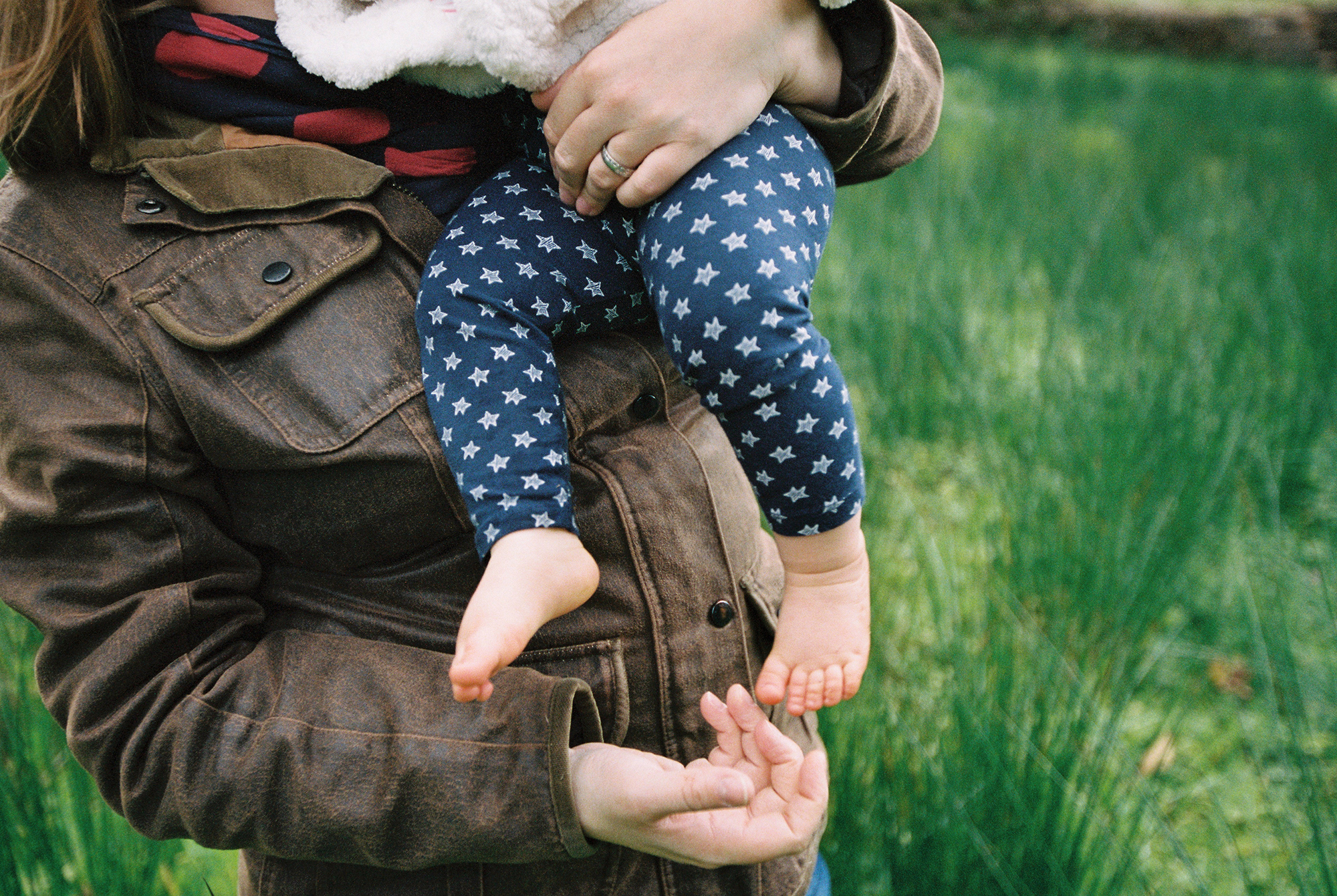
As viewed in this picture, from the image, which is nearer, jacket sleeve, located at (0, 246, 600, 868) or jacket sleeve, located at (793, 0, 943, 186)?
jacket sleeve, located at (0, 246, 600, 868)

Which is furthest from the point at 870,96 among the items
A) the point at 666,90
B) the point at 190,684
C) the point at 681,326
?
the point at 190,684

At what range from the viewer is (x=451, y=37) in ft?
2.74

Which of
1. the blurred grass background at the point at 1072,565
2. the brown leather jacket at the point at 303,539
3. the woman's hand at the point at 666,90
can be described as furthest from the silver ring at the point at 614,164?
the blurred grass background at the point at 1072,565

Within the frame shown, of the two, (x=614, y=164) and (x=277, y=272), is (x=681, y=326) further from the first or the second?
(x=277, y=272)

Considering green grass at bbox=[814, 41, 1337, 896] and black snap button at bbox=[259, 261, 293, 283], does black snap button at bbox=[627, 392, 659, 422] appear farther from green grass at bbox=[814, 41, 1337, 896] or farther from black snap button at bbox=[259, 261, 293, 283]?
green grass at bbox=[814, 41, 1337, 896]

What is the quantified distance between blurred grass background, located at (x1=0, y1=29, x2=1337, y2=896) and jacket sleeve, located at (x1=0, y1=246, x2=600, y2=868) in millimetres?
342

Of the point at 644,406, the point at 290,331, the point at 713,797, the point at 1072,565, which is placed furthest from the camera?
the point at 1072,565

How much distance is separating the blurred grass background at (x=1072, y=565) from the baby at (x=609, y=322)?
594mm

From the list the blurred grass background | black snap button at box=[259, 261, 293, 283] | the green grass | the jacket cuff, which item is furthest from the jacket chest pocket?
the green grass

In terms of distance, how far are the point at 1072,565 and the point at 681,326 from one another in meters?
1.23

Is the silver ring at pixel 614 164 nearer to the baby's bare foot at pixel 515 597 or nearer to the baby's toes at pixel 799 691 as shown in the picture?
the baby's bare foot at pixel 515 597

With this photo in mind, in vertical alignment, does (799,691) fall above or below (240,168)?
below

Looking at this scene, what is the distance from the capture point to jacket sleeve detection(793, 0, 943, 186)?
3.06ft

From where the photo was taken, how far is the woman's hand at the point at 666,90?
0.84m
